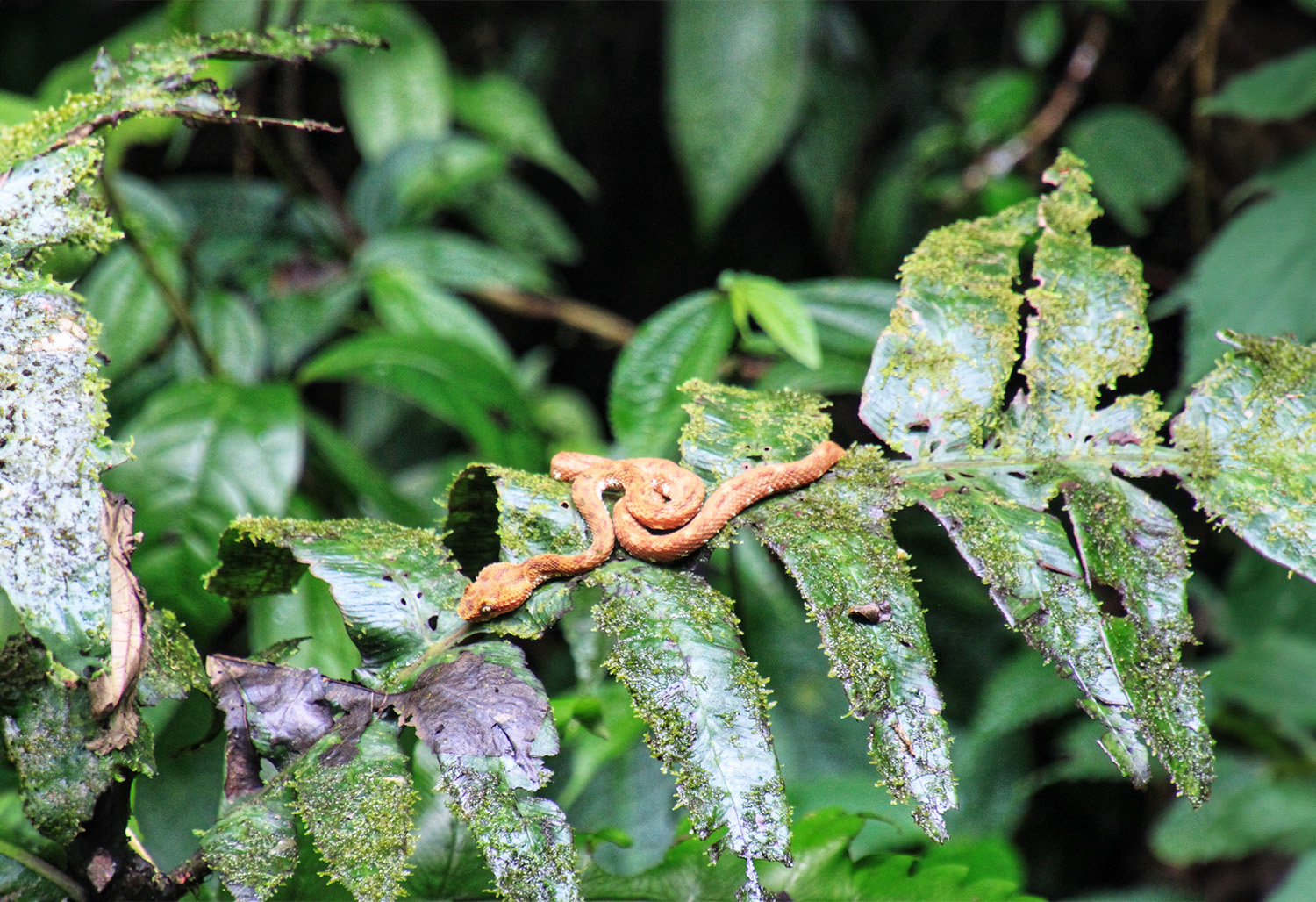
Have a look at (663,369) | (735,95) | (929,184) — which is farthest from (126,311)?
(929,184)

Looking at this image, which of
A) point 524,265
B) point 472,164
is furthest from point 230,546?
point 472,164

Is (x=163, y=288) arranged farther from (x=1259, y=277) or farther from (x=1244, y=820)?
→ (x=1244, y=820)

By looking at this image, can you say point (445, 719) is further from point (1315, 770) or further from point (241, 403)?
point (1315, 770)

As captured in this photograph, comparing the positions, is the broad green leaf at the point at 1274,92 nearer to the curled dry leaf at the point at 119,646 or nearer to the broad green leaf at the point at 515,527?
the broad green leaf at the point at 515,527

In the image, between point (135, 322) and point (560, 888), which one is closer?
point (560, 888)

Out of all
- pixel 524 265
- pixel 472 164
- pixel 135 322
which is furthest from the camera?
pixel 472 164

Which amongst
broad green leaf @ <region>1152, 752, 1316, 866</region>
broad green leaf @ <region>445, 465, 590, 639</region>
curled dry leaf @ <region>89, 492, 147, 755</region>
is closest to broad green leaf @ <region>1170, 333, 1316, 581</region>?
broad green leaf @ <region>445, 465, 590, 639</region>

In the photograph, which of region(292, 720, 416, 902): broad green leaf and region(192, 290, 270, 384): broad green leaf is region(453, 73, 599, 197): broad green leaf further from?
region(292, 720, 416, 902): broad green leaf

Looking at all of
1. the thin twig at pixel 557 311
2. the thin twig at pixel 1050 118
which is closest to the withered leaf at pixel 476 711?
the thin twig at pixel 557 311
